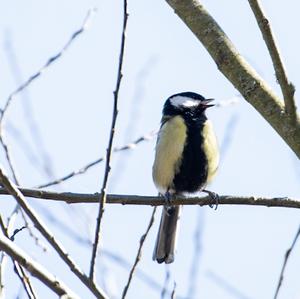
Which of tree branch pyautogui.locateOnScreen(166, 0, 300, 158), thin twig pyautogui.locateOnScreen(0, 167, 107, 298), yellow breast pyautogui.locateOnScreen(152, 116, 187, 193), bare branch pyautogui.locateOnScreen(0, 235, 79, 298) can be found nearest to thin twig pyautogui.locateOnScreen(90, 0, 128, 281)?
thin twig pyautogui.locateOnScreen(0, 167, 107, 298)

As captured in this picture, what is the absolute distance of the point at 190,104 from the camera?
13.8 ft

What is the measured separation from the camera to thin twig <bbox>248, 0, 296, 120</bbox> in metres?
2.13

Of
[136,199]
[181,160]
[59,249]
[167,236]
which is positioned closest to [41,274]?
[59,249]

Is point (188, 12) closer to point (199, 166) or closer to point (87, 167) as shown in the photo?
point (87, 167)

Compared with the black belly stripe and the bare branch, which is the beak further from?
the bare branch

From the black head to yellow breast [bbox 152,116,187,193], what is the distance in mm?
193

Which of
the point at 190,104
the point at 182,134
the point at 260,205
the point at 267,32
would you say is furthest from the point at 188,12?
the point at 190,104

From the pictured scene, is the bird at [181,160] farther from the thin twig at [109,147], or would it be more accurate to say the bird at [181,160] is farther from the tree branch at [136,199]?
the thin twig at [109,147]

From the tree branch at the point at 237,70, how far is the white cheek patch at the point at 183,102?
167 centimetres

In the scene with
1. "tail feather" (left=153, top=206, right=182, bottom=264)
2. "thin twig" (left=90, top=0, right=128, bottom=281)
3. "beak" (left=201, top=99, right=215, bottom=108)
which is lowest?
"thin twig" (left=90, top=0, right=128, bottom=281)

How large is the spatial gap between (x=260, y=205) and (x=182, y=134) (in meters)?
1.39

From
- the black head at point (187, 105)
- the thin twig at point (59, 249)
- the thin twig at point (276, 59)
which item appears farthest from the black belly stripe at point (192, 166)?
the thin twig at point (59, 249)

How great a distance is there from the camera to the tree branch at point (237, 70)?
7.02ft

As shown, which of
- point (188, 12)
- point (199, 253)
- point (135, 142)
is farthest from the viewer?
point (135, 142)
